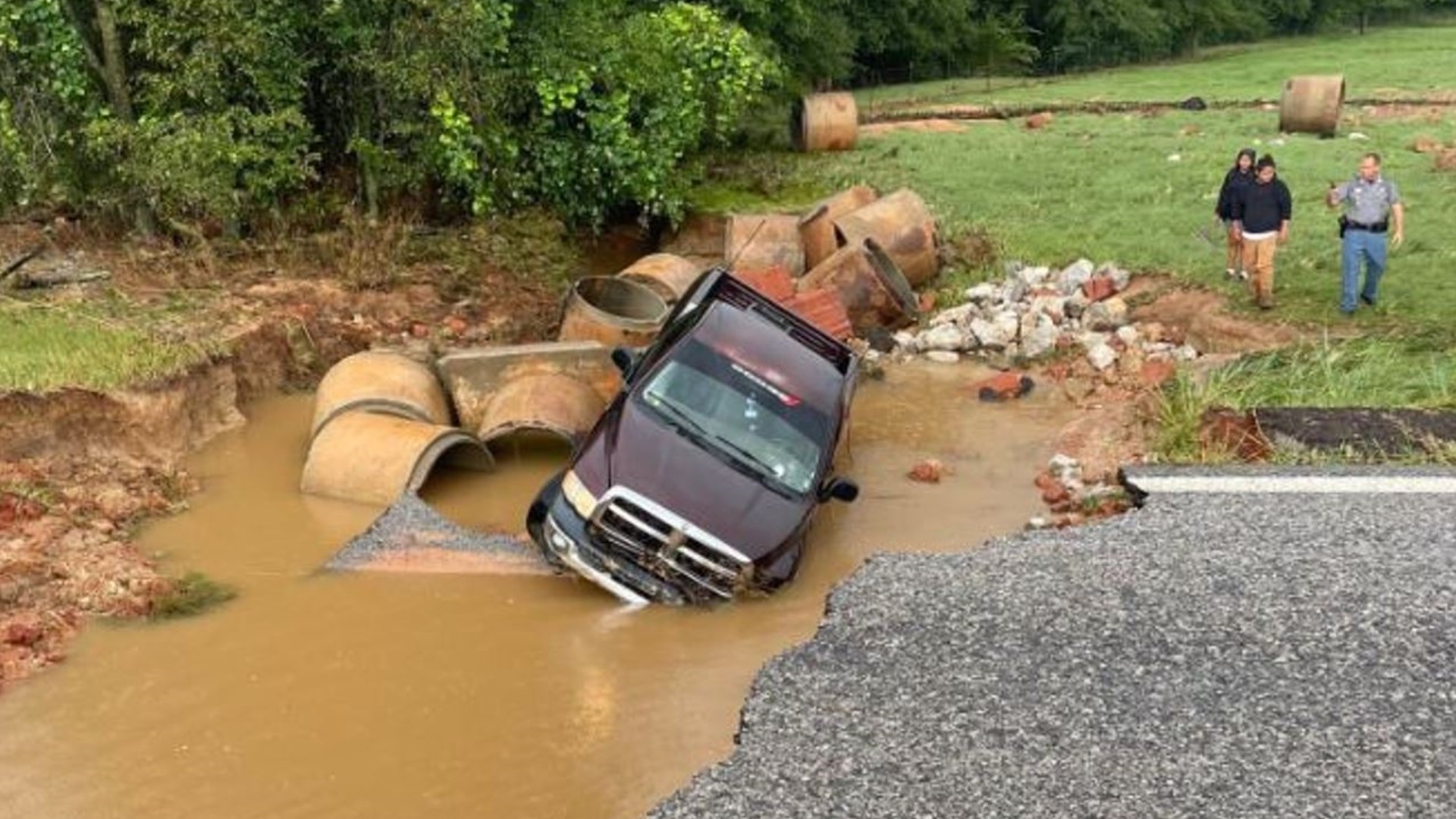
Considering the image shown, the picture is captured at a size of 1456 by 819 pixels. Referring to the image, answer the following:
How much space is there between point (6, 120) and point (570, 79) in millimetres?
7064

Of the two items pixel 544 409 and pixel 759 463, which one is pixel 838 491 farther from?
pixel 544 409

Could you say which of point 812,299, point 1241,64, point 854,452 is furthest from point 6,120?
point 1241,64

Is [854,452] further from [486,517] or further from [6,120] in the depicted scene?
[6,120]

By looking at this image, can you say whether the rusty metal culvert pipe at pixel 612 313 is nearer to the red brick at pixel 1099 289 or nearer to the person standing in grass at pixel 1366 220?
the red brick at pixel 1099 289

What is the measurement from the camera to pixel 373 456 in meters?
11.1

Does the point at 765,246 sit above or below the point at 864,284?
above

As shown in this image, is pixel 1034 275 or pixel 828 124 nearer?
pixel 1034 275

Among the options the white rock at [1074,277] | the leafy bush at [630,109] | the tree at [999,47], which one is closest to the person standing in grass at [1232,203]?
the white rock at [1074,277]

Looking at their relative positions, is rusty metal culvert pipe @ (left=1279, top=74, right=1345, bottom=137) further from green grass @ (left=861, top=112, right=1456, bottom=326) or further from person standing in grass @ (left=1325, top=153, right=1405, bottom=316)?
person standing in grass @ (left=1325, top=153, right=1405, bottom=316)

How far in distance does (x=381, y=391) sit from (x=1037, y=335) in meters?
8.22

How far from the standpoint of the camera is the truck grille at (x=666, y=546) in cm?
896

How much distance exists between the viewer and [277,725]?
759cm

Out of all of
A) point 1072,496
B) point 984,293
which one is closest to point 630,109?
point 984,293

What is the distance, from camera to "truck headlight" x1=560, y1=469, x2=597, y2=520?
9102mm
